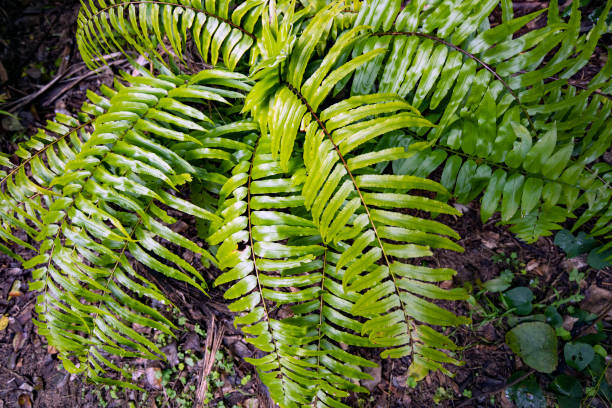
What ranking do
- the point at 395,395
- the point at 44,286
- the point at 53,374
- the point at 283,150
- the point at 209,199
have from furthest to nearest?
1. the point at 53,374
2. the point at 395,395
3. the point at 209,199
4. the point at 44,286
5. the point at 283,150

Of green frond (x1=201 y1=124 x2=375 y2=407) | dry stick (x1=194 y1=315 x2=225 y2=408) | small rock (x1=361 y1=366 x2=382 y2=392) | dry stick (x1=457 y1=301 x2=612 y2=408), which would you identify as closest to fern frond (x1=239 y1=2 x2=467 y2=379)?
green frond (x1=201 y1=124 x2=375 y2=407)

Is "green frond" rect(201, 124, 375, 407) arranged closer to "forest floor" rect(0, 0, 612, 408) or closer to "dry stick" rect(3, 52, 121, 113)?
"forest floor" rect(0, 0, 612, 408)

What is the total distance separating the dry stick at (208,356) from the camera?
7.63ft

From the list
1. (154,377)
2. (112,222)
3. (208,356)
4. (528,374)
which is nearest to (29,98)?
(112,222)

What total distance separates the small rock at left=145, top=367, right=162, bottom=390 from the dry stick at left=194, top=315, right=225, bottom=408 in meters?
0.29

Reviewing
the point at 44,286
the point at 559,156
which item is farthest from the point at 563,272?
the point at 44,286

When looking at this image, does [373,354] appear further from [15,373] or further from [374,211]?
[15,373]

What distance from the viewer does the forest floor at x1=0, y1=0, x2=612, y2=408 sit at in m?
2.20

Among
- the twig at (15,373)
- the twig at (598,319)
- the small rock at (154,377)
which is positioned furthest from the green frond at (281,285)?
the twig at (15,373)

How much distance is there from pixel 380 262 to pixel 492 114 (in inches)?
41.8

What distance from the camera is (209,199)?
2096mm

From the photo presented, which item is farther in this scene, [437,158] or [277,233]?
[437,158]

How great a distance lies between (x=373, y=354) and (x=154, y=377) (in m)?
1.49

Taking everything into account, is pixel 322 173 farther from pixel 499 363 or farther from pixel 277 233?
pixel 499 363
